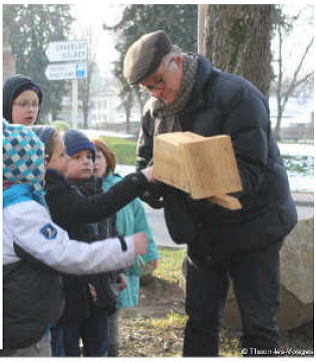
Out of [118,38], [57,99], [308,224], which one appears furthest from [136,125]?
[308,224]

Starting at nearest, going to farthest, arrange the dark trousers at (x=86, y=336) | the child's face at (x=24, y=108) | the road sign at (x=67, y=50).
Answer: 1. the dark trousers at (x=86, y=336)
2. the child's face at (x=24, y=108)
3. the road sign at (x=67, y=50)

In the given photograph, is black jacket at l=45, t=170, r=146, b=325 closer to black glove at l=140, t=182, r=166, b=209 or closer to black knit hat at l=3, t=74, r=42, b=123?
black glove at l=140, t=182, r=166, b=209

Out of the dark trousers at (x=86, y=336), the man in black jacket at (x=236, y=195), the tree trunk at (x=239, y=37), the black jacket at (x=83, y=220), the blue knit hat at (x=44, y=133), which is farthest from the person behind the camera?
the tree trunk at (x=239, y=37)

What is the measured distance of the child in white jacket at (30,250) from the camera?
6.15ft

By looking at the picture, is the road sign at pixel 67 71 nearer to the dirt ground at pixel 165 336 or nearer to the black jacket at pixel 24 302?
the dirt ground at pixel 165 336

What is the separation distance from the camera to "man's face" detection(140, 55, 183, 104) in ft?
7.30

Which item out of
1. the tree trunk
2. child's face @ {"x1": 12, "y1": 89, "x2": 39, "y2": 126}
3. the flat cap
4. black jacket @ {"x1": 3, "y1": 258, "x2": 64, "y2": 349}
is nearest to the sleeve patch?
black jacket @ {"x1": 3, "y1": 258, "x2": 64, "y2": 349}

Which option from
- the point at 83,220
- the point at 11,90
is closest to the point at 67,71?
the point at 11,90

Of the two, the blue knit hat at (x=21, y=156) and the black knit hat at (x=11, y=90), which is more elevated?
the black knit hat at (x=11, y=90)

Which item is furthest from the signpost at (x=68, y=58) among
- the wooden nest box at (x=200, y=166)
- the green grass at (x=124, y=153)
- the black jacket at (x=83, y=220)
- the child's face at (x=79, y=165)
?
the green grass at (x=124, y=153)

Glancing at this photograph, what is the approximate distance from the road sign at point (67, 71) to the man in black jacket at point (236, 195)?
511 centimetres

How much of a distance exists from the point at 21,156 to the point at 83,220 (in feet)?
1.33

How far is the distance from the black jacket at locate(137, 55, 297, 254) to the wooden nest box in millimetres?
192

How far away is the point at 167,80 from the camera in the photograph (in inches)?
88.4
